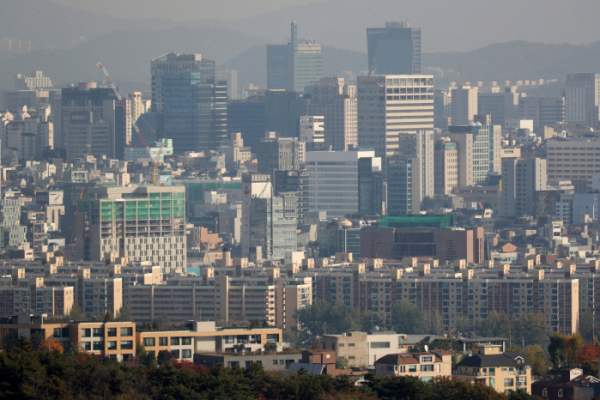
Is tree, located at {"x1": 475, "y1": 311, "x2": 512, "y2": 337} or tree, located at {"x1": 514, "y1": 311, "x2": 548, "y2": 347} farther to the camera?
tree, located at {"x1": 475, "y1": 311, "x2": 512, "y2": 337}

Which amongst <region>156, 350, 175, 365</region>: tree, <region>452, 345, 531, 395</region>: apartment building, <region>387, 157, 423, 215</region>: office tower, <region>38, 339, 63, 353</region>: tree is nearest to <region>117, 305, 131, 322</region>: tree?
<region>156, 350, 175, 365</region>: tree

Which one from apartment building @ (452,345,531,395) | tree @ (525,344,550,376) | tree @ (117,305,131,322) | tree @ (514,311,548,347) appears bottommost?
tree @ (514,311,548,347)

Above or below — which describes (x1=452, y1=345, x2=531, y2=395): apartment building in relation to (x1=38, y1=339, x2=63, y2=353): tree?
below

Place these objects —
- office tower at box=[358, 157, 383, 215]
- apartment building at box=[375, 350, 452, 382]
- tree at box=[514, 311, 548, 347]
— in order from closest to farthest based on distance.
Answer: apartment building at box=[375, 350, 452, 382]
tree at box=[514, 311, 548, 347]
office tower at box=[358, 157, 383, 215]

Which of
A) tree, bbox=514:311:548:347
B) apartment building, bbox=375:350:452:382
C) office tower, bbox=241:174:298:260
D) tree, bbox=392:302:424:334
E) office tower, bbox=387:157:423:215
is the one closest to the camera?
apartment building, bbox=375:350:452:382

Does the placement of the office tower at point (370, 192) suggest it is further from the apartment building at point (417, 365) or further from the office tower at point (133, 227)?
the apartment building at point (417, 365)

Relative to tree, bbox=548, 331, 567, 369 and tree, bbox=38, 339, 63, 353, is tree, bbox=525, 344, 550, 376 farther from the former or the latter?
tree, bbox=38, 339, 63, 353

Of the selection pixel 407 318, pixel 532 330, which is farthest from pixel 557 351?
pixel 407 318
